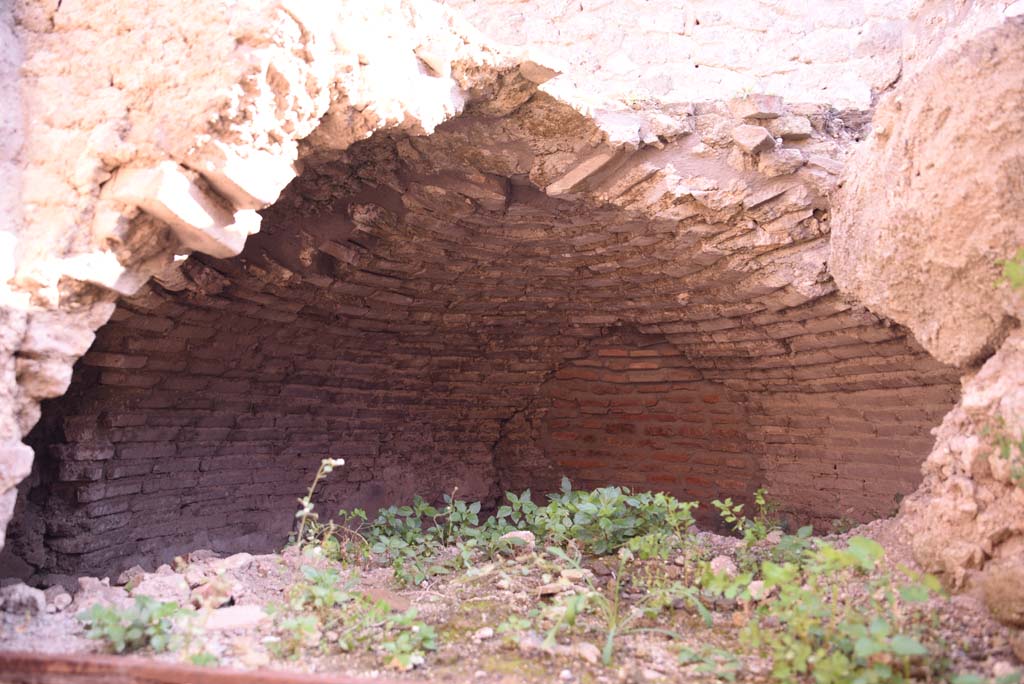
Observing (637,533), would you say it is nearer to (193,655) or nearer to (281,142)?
(193,655)

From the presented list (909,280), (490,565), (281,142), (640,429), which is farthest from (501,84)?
(640,429)

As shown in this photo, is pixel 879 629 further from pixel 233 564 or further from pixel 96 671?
pixel 233 564

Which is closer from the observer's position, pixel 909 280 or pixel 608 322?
pixel 909 280

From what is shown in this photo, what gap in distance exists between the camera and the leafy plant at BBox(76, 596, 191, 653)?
79.4 inches

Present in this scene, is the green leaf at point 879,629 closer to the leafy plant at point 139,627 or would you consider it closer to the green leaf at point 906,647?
the green leaf at point 906,647

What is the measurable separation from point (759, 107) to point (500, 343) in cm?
234

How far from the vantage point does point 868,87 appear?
4.95 m

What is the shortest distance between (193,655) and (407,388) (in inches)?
121

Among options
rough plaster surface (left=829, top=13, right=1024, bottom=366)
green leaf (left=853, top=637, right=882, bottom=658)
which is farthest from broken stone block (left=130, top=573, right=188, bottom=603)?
rough plaster surface (left=829, top=13, right=1024, bottom=366)

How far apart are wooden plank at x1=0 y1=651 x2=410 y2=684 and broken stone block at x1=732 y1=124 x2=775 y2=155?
2.46 metres

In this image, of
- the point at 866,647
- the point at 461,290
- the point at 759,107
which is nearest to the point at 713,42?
the point at 759,107

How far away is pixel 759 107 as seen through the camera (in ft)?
10.5

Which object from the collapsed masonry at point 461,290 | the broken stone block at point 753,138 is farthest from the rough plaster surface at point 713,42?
the broken stone block at point 753,138

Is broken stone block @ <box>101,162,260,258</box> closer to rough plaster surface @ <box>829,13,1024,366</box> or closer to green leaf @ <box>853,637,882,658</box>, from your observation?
green leaf @ <box>853,637,882,658</box>
